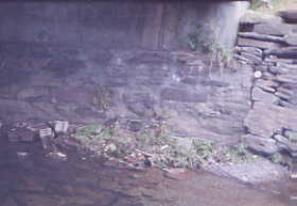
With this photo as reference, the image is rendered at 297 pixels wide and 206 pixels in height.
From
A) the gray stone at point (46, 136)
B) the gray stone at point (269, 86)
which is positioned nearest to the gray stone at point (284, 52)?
the gray stone at point (269, 86)

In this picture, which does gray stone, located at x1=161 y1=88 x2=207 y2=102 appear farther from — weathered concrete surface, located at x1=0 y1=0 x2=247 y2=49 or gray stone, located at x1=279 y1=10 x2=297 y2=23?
gray stone, located at x1=279 y1=10 x2=297 y2=23

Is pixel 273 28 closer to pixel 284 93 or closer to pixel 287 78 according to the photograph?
pixel 287 78

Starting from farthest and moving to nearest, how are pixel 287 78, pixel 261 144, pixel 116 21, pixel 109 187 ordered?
pixel 116 21, pixel 287 78, pixel 261 144, pixel 109 187

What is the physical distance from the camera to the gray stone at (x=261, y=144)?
22.0ft

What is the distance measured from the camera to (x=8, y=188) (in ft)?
19.1

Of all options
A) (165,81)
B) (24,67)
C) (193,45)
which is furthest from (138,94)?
(24,67)

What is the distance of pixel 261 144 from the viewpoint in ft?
22.2

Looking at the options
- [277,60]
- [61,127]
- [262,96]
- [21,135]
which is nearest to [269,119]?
[262,96]

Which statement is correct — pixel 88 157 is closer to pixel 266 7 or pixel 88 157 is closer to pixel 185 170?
pixel 185 170

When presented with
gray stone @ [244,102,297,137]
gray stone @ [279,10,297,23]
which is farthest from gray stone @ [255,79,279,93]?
gray stone @ [279,10,297,23]

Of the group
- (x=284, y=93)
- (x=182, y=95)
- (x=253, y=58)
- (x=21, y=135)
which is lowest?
(x=21, y=135)

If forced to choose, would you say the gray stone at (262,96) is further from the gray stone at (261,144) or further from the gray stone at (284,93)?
the gray stone at (261,144)

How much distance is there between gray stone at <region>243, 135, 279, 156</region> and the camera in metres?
6.70

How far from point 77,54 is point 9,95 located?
0.93m
